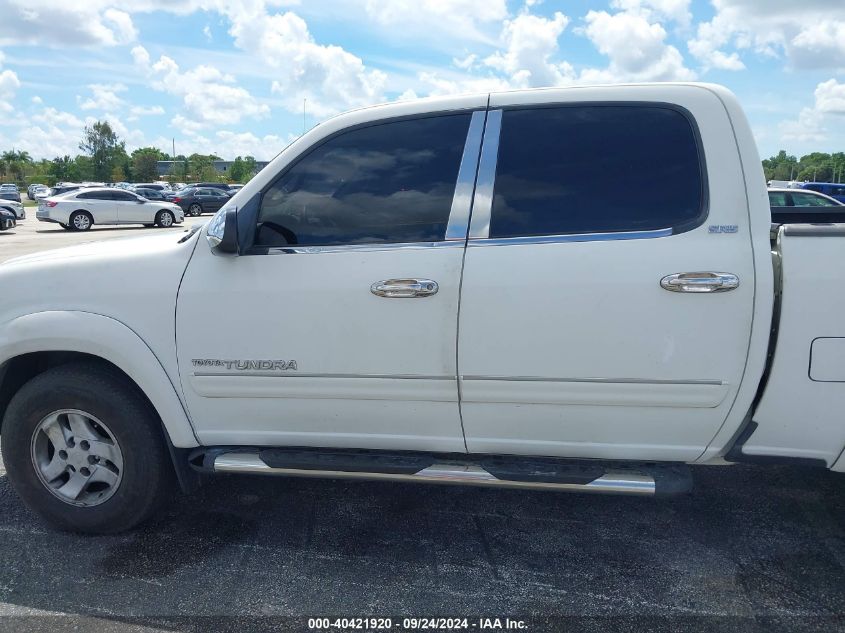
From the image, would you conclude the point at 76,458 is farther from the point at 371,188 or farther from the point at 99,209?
the point at 99,209

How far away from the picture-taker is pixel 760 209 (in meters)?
2.79

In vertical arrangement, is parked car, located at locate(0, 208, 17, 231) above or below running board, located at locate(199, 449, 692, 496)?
below

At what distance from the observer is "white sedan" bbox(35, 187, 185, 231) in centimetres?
2545

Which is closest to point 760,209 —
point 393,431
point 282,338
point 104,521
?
point 393,431

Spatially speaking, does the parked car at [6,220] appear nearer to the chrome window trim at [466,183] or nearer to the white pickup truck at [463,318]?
the white pickup truck at [463,318]

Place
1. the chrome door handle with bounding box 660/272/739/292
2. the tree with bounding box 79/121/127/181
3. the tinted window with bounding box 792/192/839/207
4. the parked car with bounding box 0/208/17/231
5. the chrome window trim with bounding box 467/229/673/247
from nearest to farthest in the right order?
the chrome door handle with bounding box 660/272/739/292 < the chrome window trim with bounding box 467/229/673/247 < the tinted window with bounding box 792/192/839/207 < the parked car with bounding box 0/208/17/231 < the tree with bounding box 79/121/127/181

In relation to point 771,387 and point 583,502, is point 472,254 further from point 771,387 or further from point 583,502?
point 583,502

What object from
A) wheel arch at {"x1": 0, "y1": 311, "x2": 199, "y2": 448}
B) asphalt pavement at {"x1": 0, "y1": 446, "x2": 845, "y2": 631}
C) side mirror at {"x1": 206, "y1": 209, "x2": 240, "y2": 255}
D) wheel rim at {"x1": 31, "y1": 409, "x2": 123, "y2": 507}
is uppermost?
side mirror at {"x1": 206, "y1": 209, "x2": 240, "y2": 255}

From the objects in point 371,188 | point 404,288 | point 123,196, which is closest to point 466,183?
point 371,188

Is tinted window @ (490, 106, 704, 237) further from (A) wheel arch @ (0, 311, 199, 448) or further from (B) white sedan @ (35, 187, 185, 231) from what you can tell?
(B) white sedan @ (35, 187, 185, 231)

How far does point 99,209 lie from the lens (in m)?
26.3

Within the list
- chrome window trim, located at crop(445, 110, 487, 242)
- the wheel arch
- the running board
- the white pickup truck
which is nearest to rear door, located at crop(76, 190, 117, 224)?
the white pickup truck

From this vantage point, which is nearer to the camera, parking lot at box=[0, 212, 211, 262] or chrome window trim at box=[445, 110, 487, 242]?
chrome window trim at box=[445, 110, 487, 242]

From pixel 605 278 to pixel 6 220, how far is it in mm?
25696
